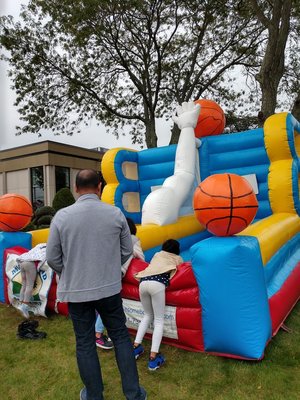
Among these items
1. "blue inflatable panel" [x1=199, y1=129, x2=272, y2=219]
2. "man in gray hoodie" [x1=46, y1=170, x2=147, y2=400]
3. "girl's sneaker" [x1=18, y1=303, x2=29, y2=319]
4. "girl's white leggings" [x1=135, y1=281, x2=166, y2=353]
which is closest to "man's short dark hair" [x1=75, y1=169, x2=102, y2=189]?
"man in gray hoodie" [x1=46, y1=170, x2=147, y2=400]

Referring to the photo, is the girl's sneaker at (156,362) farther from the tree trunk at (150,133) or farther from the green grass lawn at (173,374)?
the tree trunk at (150,133)

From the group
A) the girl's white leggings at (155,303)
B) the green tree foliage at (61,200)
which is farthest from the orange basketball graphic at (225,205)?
the green tree foliage at (61,200)

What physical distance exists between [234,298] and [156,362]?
75 centimetres

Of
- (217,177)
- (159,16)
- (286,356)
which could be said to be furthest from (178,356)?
(159,16)

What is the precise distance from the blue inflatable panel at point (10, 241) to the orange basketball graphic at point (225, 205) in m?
2.38

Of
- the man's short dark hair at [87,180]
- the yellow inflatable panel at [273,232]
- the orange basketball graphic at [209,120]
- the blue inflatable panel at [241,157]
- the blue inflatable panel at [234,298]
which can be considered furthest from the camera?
the orange basketball graphic at [209,120]

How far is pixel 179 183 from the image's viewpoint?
495 centimetres

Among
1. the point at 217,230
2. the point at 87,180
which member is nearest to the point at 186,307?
the point at 217,230

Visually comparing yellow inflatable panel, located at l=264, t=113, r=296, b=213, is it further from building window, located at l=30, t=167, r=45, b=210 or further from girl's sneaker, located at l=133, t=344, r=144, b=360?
building window, located at l=30, t=167, r=45, b=210

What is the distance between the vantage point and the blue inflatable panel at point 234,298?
2492 millimetres

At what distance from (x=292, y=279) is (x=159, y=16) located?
1015 centimetres

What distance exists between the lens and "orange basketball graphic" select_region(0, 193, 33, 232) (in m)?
4.15

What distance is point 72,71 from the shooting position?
483 inches

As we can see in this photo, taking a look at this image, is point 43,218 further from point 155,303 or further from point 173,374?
point 173,374
